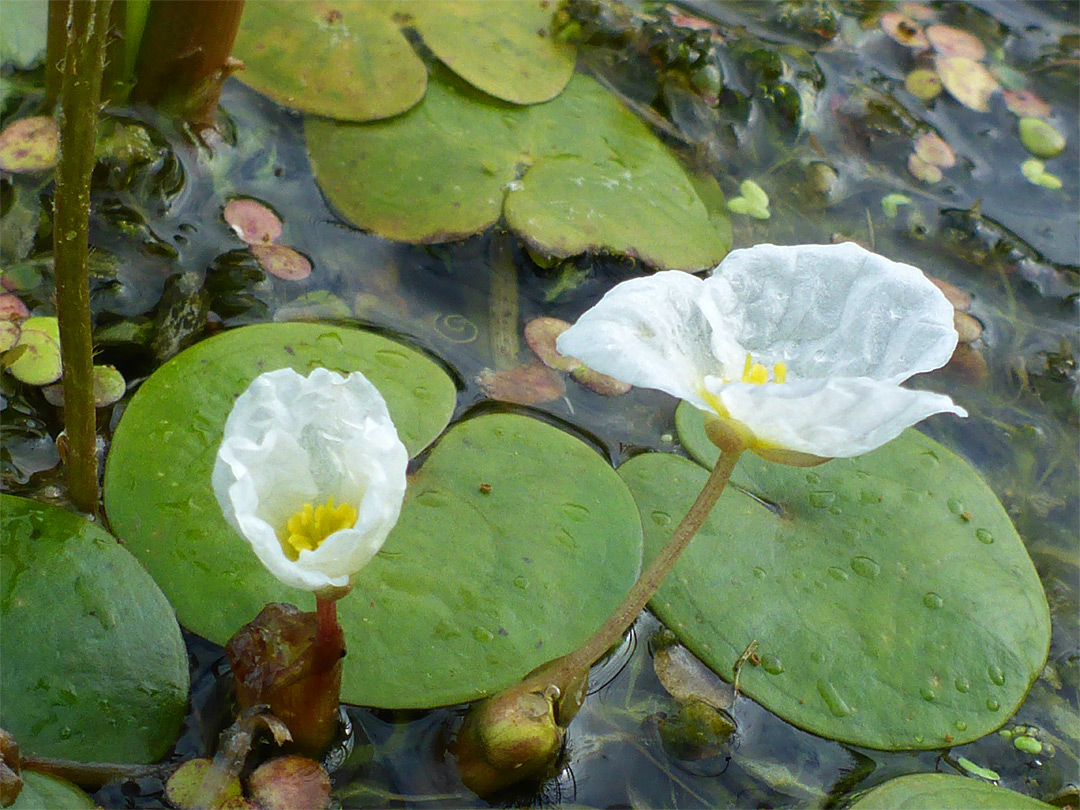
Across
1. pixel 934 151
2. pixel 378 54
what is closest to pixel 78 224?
pixel 378 54

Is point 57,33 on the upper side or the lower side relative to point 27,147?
upper

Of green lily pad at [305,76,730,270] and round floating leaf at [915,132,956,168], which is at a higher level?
round floating leaf at [915,132,956,168]

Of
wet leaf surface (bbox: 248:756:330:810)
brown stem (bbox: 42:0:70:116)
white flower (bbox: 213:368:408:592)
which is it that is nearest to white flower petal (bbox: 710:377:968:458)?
white flower (bbox: 213:368:408:592)

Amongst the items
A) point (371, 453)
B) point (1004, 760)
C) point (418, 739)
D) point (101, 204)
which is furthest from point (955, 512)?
point (101, 204)

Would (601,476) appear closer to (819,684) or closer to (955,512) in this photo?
(819,684)

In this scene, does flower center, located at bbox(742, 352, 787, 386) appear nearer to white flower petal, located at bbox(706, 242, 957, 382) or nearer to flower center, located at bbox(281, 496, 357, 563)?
white flower petal, located at bbox(706, 242, 957, 382)

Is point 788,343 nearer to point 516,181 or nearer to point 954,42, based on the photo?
point 516,181
